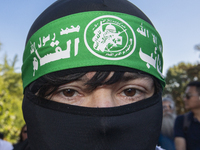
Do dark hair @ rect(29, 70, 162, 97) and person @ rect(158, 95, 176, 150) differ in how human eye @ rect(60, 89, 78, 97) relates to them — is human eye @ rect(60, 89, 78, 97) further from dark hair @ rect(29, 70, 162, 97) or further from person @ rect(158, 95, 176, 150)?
person @ rect(158, 95, 176, 150)

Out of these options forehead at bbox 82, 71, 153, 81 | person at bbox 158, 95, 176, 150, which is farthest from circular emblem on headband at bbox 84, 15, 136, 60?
person at bbox 158, 95, 176, 150

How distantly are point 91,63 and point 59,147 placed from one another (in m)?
0.53

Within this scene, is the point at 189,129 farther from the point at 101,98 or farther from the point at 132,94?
the point at 101,98

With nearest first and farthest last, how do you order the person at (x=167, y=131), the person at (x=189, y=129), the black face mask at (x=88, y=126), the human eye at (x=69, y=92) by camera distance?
the black face mask at (x=88, y=126) < the human eye at (x=69, y=92) < the person at (x=189, y=129) < the person at (x=167, y=131)

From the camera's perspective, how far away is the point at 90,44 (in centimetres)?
127

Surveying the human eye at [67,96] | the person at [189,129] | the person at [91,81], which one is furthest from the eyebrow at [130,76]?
the person at [189,129]

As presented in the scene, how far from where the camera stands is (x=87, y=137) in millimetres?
1230

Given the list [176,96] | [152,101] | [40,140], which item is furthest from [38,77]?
[176,96]

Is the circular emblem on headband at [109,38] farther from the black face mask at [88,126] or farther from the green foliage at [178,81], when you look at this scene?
the green foliage at [178,81]

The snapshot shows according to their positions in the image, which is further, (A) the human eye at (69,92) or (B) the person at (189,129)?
(B) the person at (189,129)

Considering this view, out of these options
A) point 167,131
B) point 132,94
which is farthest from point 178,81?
point 132,94

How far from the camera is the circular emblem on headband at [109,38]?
127 cm

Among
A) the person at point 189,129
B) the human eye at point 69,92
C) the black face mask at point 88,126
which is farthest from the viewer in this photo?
the person at point 189,129

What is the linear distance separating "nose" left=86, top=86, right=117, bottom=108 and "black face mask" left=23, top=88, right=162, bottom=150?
0.11 feet
